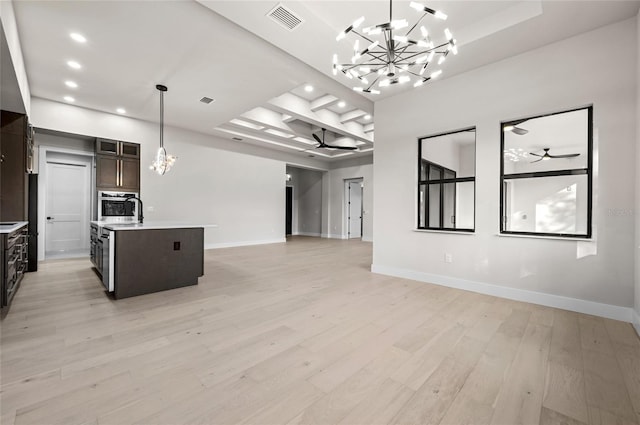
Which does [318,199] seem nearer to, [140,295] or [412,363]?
[140,295]

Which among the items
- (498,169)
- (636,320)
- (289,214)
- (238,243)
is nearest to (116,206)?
(238,243)

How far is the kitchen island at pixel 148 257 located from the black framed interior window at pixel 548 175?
4.38 metres

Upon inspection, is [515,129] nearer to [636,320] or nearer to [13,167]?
[636,320]

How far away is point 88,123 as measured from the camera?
5.93 meters

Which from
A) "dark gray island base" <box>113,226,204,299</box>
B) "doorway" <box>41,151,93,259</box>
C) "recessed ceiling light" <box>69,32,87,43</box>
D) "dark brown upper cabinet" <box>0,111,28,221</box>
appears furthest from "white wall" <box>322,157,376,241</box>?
"dark brown upper cabinet" <box>0,111,28,221</box>

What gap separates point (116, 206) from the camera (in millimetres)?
6234

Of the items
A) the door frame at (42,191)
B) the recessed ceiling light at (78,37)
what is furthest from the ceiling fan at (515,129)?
the door frame at (42,191)

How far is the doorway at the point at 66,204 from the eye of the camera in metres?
6.21

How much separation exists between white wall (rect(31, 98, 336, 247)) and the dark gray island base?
3337mm

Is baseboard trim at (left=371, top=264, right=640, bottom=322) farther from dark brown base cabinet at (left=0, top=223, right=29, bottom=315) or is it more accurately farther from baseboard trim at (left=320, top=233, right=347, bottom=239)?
baseboard trim at (left=320, top=233, right=347, bottom=239)

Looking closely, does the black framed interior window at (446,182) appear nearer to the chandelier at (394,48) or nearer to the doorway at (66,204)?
the chandelier at (394,48)

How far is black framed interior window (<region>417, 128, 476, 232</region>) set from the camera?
4.18 metres

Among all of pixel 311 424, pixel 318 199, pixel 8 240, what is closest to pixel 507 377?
pixel 311 424

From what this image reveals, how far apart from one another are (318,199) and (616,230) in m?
9.63
